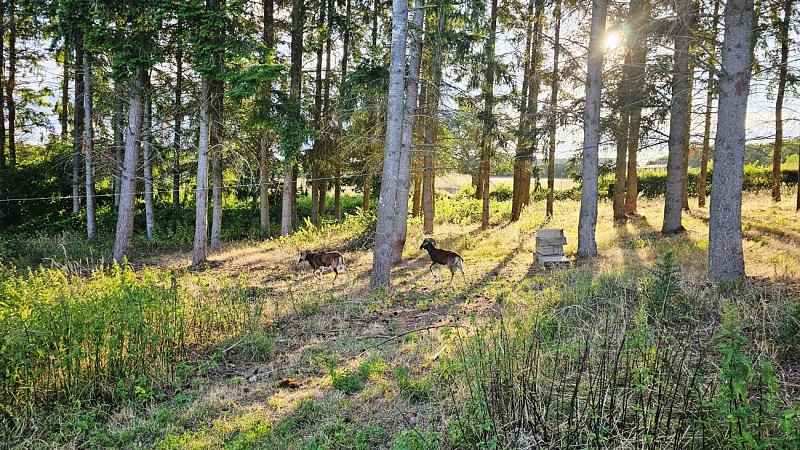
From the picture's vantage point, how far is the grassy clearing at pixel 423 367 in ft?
10.7

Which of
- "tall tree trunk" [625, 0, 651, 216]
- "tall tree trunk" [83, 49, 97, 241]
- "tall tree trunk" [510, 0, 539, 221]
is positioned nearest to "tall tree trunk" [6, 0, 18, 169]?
A: "tall tree trunk" [83, 49, 97, 241]

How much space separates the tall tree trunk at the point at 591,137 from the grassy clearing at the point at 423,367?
290 centimetres

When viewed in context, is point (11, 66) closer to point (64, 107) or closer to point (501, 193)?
point (64, 107)

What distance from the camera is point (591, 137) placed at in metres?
11.6

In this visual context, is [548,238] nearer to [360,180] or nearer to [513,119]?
[513,119]

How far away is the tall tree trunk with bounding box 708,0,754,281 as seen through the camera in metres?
7.36

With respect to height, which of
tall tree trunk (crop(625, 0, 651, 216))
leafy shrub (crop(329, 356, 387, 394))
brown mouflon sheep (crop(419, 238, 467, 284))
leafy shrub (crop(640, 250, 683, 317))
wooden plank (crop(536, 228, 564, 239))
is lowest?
leafy shrub (crop(329, 356, 387, 394))

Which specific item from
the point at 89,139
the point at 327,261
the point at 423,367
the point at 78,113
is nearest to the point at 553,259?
the point at 327,261

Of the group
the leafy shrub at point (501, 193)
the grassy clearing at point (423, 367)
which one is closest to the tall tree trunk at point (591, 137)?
the grassy clearing at point (423, 367)

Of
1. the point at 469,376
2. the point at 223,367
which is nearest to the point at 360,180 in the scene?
the point at 223,367

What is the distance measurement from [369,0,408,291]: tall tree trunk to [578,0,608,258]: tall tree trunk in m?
5.33

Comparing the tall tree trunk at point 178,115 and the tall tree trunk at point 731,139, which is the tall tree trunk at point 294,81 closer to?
the tall tree trunk at point 178,115

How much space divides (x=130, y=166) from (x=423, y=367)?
12883 mm

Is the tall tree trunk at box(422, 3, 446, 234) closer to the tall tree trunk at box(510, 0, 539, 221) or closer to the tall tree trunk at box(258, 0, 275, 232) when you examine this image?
the tall tree trunk at box(510, 0, 539, 221)
